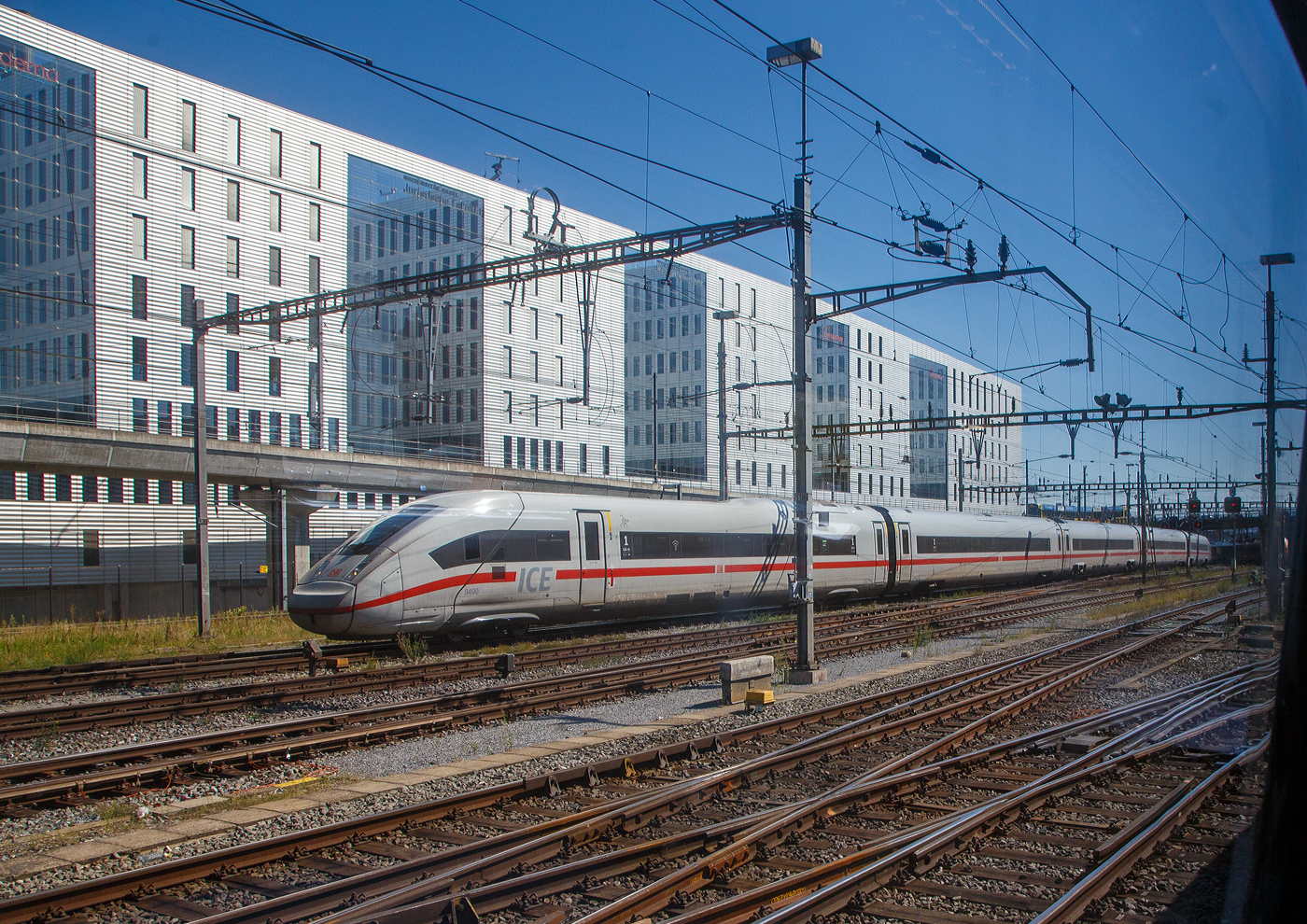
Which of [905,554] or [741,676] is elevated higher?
[905,554]

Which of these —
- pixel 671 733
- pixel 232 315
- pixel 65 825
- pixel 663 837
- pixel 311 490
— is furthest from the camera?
pixel 311 490

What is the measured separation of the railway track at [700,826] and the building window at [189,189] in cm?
2565

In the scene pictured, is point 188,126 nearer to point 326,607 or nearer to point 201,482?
point 201,482

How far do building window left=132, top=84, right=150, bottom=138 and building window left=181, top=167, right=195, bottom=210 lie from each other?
184 cm

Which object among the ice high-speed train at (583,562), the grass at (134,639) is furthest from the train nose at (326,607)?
the grass at (134,639)

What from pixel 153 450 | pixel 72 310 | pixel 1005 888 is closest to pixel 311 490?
pixel 153 450

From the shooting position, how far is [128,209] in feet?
86.1

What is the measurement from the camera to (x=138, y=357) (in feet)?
89.8

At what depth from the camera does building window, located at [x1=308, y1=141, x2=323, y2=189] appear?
31250 mm

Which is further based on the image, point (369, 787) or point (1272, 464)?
point (369, 787)

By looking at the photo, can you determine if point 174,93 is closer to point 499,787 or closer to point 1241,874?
point 499,787

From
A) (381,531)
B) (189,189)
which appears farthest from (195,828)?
(189,189)

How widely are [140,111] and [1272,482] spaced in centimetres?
2970

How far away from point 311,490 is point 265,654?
Result: 11971 mm
